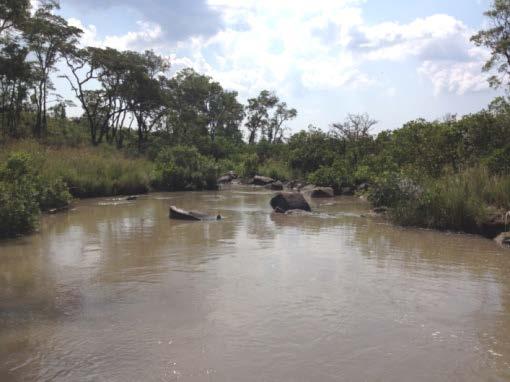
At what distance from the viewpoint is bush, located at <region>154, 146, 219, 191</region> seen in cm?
2581

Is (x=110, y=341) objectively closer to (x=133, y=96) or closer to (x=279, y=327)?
(x=279, y=327)

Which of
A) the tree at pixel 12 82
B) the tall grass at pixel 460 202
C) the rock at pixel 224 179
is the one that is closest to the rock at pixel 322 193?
the tall grass at pixel 460 202

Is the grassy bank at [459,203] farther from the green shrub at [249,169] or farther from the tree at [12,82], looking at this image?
the tree at [12,82]

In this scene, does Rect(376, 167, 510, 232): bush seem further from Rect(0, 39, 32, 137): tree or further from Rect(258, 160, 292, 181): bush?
Rect(0, 39, 32, 137): tree

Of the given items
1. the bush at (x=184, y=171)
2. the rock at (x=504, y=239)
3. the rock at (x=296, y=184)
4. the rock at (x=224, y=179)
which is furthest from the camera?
the rock at (x=224, y=179)

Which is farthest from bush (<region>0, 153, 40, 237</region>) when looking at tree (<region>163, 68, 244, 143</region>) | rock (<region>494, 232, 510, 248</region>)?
tree (<region>163, 68, 244, 143</region>)

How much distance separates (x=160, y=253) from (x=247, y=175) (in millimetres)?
28004

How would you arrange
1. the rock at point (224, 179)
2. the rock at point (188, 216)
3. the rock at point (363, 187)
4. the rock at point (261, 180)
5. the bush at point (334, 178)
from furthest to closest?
the rock at point (224, 179) < the rock at point (261, 180) < the bush at point (334, 178) < the rock at point (363, 187) < the rock at point (188, 216)

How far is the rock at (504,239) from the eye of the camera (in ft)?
32.3

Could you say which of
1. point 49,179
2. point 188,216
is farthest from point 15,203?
point 49,179

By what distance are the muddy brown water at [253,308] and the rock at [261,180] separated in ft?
72.0

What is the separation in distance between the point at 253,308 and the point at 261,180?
2752cm

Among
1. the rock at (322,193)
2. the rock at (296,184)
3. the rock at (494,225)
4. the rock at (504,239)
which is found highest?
the rock at (296,184)

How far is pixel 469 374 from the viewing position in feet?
13.4
